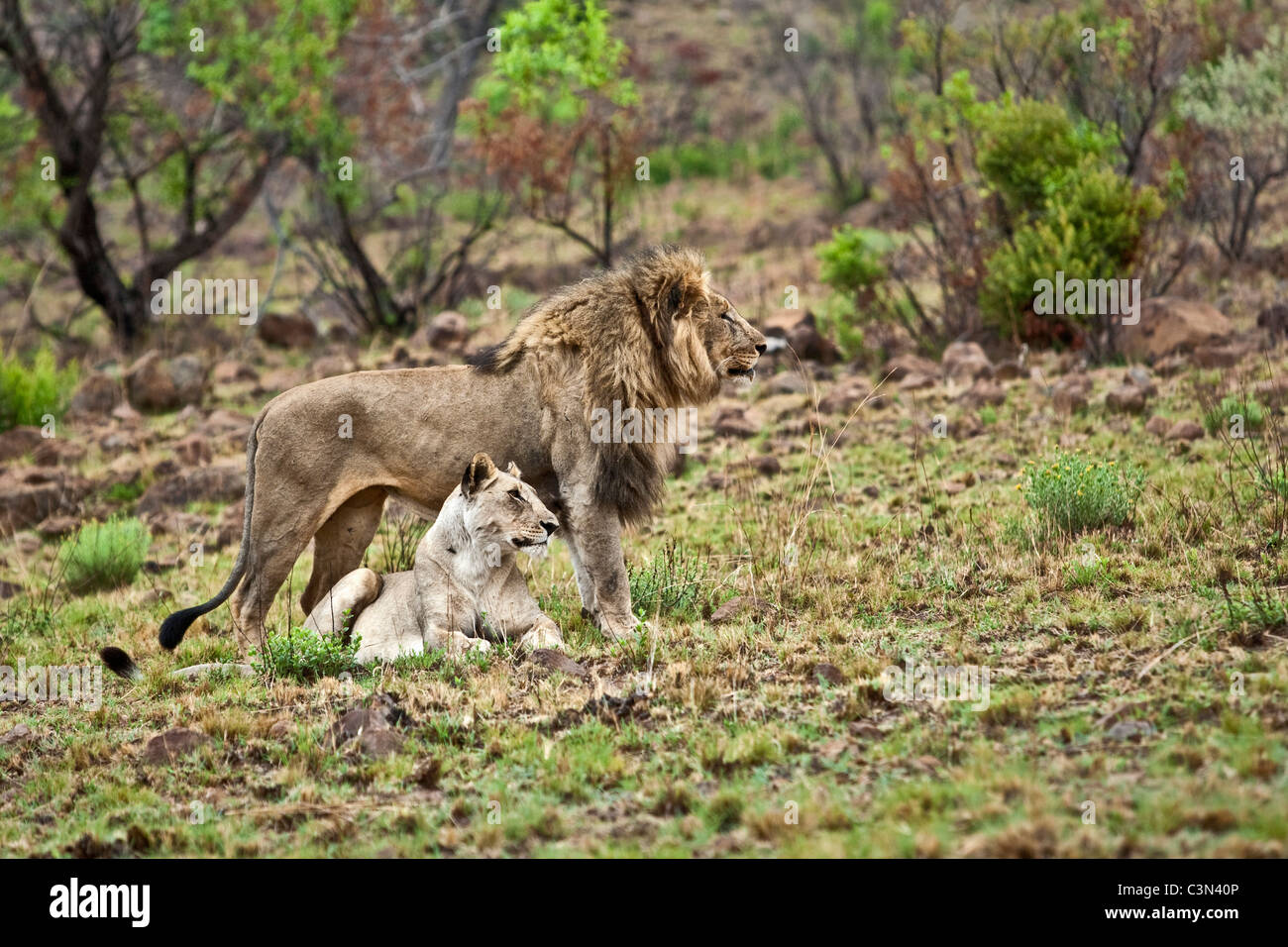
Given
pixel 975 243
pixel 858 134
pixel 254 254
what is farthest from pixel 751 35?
pixel 975 243

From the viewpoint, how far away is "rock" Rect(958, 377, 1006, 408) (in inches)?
474

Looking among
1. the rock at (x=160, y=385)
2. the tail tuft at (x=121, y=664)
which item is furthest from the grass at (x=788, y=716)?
the rock at (x=160, y=385)

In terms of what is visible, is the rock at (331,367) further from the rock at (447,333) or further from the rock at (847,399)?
the rock at (847,399)

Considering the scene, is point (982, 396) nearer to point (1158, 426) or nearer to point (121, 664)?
point (1158, 426)

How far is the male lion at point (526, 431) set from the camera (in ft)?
24.2

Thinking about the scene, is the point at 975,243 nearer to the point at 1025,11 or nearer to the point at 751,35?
the point at 1025,11

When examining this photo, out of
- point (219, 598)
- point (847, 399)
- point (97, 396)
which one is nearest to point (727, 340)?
point (219, 598)

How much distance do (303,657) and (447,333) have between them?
9831 millimetres

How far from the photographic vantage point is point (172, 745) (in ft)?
20.3

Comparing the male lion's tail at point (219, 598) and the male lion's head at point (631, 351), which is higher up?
the male lion's head at point (631, 351)

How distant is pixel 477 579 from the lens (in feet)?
23.5

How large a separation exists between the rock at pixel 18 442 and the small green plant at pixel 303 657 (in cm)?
821

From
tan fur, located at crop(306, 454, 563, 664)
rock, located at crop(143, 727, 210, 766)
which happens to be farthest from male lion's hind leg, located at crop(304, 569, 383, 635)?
rock, located at crop(143, 727, 210, 766)

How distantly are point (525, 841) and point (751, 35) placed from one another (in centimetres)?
3413
